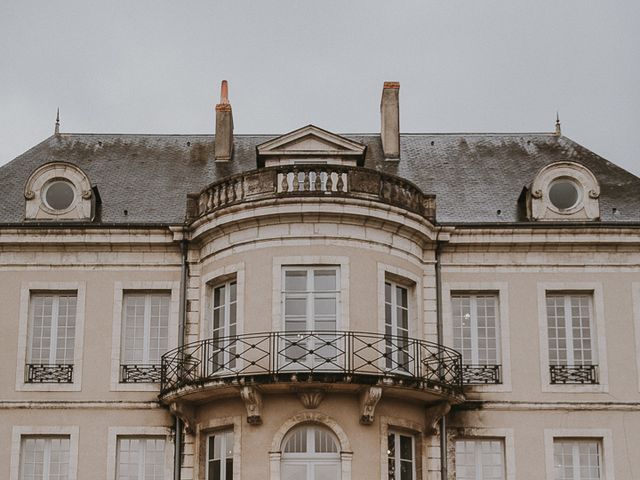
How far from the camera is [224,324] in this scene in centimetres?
2153

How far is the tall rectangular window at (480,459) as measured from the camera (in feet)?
70.3

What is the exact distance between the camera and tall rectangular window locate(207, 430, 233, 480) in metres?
20.6

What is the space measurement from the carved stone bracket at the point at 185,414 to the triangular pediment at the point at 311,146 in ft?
18.1

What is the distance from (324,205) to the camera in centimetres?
2083

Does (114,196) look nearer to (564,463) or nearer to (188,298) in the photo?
(188,298)

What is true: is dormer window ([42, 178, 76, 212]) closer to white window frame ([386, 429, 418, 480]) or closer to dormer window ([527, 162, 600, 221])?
white window frame ([386, 429, 418, 480])

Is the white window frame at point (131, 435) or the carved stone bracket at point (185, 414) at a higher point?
the carved stone bracket at point (185, 414)

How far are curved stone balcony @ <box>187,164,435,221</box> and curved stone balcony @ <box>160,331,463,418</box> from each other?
2571 mm

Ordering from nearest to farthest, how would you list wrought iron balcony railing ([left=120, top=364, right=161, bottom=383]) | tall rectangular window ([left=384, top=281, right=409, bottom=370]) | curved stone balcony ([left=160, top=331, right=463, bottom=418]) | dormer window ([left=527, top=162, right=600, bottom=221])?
curved stone balcony ([left=160, top=331, right=463, bottom=418]) → tall rectangular window ([left=384, top=281, right=409, bottom=370]) → wrought iron balcony railing ([left=120, top=364, right=161, bottom=383]) → dormer window ([left=527, top=162, right=600, bottom=221])

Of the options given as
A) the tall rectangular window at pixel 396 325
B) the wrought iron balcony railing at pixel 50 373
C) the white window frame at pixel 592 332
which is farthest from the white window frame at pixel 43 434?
the white window frame at pixel 592 332

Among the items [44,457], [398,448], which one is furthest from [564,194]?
[44,457]

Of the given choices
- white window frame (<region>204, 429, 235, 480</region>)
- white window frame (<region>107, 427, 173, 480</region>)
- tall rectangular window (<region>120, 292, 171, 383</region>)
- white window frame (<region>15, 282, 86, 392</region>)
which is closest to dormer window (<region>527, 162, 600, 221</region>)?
white window frame (<region>204, 429, 235, 480</region>)

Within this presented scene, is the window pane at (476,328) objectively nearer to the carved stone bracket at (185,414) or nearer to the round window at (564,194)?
the round window at (564,194)

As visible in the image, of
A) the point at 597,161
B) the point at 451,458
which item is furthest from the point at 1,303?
the point at 597,161
